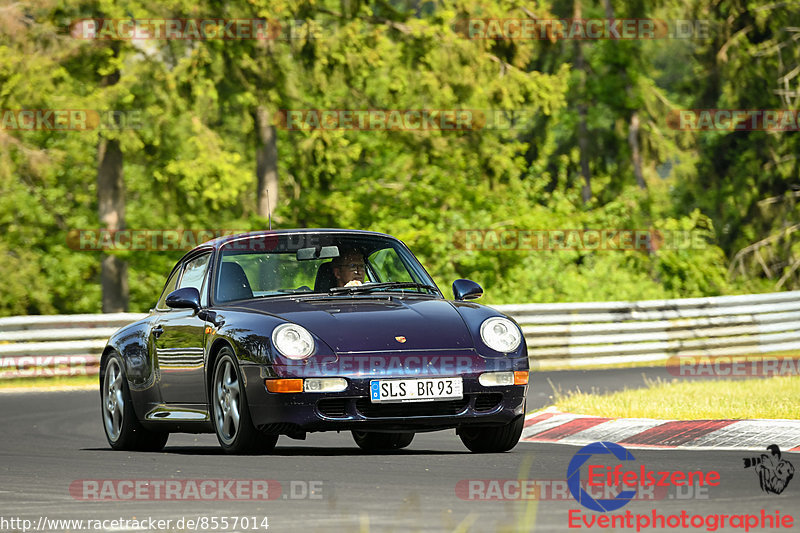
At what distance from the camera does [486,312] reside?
32.0 ft

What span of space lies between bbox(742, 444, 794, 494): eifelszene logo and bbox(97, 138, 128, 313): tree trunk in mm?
20981

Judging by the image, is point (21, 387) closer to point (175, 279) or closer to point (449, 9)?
point (175, 279)

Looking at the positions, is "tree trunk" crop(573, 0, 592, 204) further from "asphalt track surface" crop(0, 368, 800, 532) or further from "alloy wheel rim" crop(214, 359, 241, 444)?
"alloy wheel rim" crop(214, 359, 241, 444)

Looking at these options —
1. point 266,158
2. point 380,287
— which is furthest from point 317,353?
point 266,158

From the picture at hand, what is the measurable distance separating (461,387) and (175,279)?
3.27 m

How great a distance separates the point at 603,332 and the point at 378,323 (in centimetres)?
1485

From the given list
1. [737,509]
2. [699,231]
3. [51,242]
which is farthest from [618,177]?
[737,509]

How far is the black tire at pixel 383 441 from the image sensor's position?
34.9 ft

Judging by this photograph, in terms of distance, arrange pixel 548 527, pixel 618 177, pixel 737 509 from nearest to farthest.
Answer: pixel 548 527, pixel 737 509, pixel 618 177

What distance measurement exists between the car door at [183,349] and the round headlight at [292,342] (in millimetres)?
1067

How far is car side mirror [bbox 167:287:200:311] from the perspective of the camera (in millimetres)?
10156
